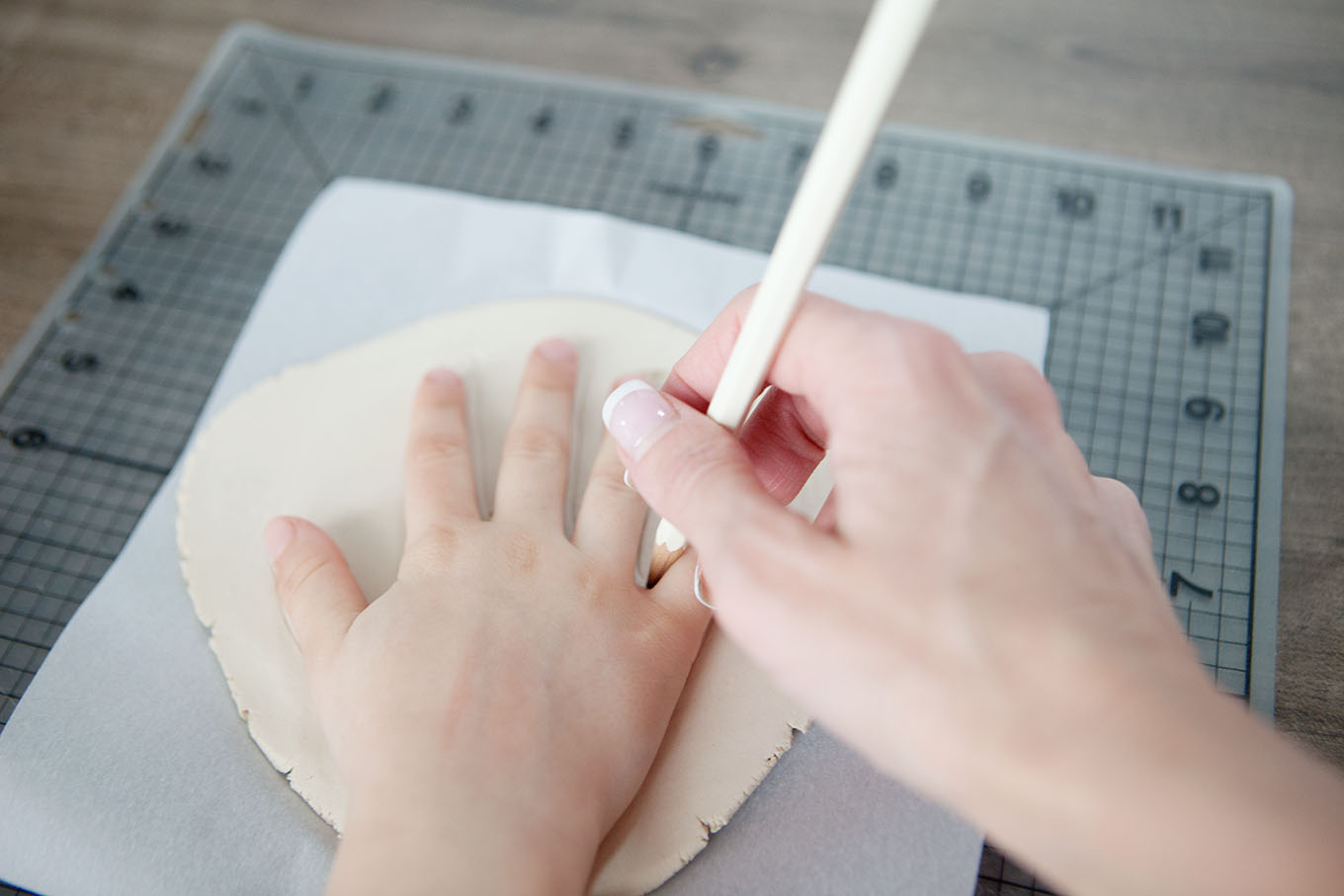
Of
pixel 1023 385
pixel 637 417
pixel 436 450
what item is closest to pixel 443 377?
pixel 436 450

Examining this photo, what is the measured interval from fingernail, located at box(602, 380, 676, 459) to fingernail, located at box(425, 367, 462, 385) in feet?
0.62

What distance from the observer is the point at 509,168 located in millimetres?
735

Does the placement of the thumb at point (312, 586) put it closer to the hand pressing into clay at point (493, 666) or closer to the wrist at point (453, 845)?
the hand pressing into clay at point (493, 666)

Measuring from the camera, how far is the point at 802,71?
2.62 feet

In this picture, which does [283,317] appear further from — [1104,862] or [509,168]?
[1104,862]

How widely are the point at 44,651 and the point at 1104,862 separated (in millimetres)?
585

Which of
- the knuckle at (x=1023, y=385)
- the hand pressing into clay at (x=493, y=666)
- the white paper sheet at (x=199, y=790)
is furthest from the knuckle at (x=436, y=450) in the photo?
the knuckle at (x=1023, y=385)

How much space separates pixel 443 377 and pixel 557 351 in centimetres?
8

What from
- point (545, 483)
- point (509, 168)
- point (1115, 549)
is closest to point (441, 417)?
point (545, 483)

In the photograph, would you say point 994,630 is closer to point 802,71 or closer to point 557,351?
point 557,351

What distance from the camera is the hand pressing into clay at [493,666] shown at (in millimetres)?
388

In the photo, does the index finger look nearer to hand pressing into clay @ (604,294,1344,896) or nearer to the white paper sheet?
hand pressing into clay @ (604,294,1344,896)

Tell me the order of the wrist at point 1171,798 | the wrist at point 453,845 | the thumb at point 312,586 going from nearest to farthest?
the wrist at point 1171,798
the wrist at point 453,845
the thumb at point 312,586

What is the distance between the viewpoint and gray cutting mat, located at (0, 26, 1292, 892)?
0.58 m
